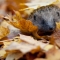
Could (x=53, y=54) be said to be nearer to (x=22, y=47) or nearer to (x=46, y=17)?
(x=22, y=47)

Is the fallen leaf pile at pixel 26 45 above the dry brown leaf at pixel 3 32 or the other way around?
the other way around

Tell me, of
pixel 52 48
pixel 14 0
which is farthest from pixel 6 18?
pixel 14 0

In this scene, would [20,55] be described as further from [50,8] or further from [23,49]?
[50,8]

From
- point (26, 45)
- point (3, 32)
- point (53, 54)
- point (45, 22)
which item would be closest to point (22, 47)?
point (26, 45)

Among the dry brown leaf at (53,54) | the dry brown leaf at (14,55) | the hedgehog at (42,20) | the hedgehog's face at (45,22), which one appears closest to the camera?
the dry brown leaf at (53,54)

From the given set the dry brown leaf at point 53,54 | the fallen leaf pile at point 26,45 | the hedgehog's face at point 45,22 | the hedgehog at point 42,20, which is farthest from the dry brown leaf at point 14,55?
the hedgehog's face at point 45,22

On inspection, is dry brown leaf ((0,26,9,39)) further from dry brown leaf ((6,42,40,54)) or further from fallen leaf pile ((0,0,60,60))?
dry brown leaf ((6,42,40,54))

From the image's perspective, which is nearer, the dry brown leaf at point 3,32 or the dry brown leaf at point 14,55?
the dry brown leaf at point 14,55

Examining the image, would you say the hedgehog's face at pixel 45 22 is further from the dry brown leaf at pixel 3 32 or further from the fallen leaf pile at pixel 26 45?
the dry brown leaf at pixel 3 32
